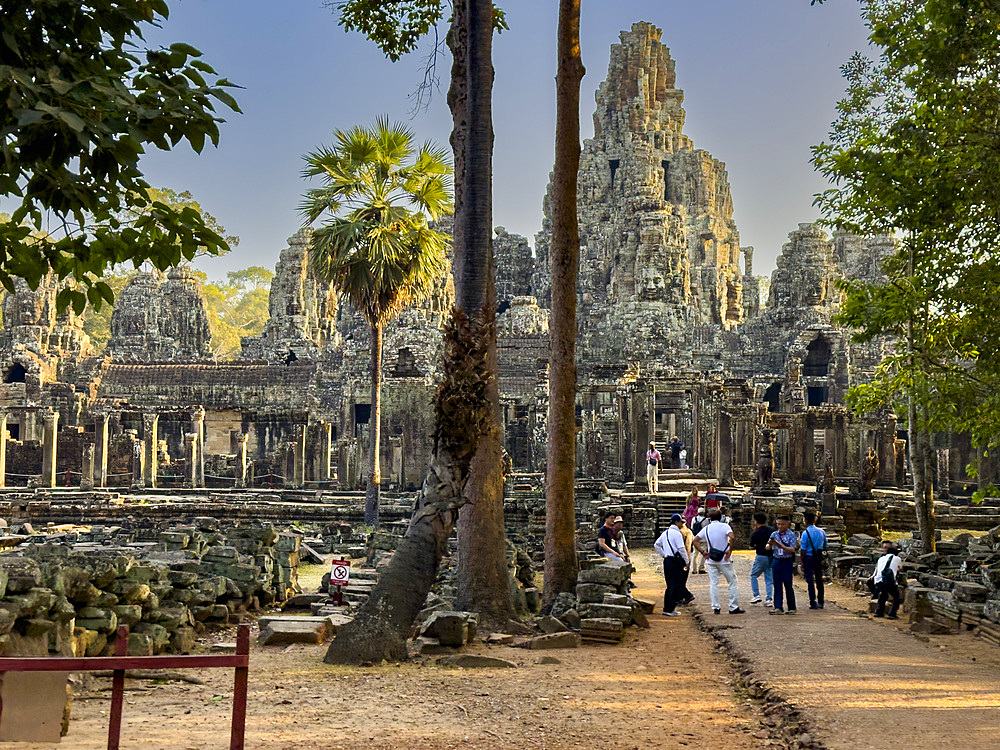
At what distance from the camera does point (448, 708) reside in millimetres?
7117

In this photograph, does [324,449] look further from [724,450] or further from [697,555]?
[697,555]

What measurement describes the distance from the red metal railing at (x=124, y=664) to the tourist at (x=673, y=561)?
310 inches

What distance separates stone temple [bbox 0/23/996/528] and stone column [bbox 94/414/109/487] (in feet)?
0.22

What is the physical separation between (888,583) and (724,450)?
1717 cm

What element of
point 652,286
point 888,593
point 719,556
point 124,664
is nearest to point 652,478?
point 888,593

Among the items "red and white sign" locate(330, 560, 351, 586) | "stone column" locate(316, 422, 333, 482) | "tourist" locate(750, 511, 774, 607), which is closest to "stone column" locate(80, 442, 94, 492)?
"stone column" locate(316, 422, 333, 482)

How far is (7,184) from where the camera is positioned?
4.43 m

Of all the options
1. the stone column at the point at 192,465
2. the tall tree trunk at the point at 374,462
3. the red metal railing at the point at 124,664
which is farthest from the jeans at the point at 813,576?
the stone column at the point at 192,465

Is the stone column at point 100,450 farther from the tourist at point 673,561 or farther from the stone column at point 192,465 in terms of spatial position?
the tourist at point 673,561

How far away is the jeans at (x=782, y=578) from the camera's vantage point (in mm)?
12102

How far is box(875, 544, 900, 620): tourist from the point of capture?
1204cm

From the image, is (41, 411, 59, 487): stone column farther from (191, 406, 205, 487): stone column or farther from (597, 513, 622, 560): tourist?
(597, 513, 622, 560): tourist

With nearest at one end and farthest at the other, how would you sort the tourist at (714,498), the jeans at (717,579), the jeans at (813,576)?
1. the jeans at (717,579)
2. the jeans at (813,576)
3. the tourist at (714,498)

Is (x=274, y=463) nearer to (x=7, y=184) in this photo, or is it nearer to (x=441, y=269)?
(x=441, y=269)
